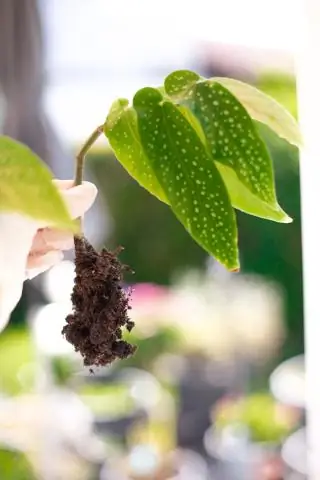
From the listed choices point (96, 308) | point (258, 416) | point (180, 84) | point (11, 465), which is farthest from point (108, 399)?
point (180, 84)

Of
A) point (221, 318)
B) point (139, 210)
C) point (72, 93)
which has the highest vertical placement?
point (72, 93)

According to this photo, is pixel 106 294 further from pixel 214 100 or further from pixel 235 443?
pixel 235 443

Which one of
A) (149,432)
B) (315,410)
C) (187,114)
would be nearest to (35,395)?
(149,432)

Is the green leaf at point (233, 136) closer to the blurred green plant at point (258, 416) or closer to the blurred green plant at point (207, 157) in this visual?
the blurred green plant at point (207, 157)

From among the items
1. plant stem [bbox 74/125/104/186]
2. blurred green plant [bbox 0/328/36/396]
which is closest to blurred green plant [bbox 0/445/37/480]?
plant stem [bbox 74/125/104/186]

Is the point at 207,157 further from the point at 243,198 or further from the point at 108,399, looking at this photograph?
the point at 108,399

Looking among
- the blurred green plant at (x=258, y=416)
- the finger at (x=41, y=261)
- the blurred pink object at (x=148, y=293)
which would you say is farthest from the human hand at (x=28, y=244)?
the blurred green plant at (x=258, y=416)
